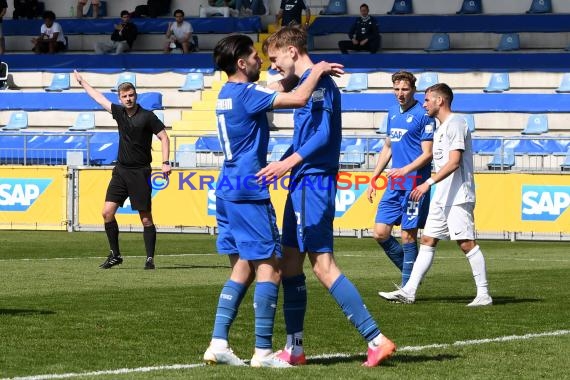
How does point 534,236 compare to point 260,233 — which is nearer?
point 260,233

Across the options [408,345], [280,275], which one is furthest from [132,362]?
[408,345]

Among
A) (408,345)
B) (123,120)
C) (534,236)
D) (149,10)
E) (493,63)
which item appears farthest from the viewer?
(149,10)

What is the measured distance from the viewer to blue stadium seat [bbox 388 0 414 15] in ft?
114

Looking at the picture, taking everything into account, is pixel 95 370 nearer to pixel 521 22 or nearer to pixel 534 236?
pixel 534 236

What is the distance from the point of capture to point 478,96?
30.6 m

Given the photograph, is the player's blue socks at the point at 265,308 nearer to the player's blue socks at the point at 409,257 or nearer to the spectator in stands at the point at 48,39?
the player's blue socks at the point at 409,257

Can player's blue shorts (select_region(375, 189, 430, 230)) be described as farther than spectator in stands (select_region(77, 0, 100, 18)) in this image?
No

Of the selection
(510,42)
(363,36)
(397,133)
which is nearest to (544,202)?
(510,42)

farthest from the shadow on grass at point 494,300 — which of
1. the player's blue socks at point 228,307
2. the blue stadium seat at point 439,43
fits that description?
the blue stadium seat at point 439,43

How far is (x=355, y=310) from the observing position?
26.0 ft

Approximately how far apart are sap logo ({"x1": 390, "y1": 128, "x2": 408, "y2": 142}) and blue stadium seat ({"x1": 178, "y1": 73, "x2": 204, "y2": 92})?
2083 cm

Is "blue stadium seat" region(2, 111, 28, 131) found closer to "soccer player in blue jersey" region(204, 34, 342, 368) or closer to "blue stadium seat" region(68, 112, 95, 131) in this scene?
"blue stadium seat" region(68, 112, 95, 131)

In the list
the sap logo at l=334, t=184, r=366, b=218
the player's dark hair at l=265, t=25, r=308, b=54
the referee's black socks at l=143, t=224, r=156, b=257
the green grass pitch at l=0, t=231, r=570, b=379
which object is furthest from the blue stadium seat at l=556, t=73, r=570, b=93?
the player's dark hair at l=265, t=25, r=308, b=54

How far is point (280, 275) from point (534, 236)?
15700mm
